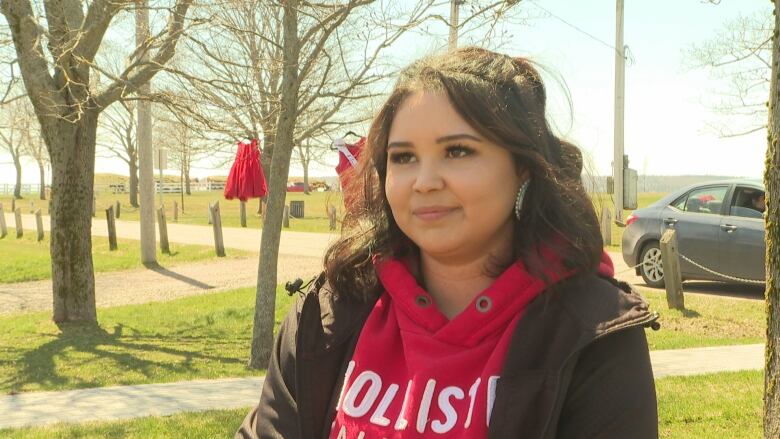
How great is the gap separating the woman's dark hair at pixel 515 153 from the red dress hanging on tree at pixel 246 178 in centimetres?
Result: 1417

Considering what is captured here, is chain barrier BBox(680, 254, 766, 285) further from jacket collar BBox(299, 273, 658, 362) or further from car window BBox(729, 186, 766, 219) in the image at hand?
jacket collar BBox(299, 273, 658, 362)

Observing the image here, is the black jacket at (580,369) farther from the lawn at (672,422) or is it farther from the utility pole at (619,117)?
the utility pole at (619,117)

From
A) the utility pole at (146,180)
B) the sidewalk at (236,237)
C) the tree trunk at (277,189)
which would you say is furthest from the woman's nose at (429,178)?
the sidewalk at (236,237)

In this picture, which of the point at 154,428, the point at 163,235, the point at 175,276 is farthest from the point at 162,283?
the point at 154,428

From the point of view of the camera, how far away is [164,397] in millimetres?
6824

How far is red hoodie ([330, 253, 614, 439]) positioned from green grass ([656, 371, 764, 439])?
12.3 feet

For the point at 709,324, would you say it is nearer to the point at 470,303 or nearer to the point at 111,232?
the point at 470,303

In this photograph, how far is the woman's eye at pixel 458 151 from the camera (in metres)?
1.86

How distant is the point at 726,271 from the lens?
11539 millimetres

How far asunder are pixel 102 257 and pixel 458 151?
19700 millimetres

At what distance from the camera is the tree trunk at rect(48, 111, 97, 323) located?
11094 mm

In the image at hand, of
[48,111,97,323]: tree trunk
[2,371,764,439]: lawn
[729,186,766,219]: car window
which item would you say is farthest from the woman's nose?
[729,186,766,219]: car window

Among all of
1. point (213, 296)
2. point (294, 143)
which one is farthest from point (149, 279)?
point (294, 143)

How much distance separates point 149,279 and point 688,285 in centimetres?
1004
